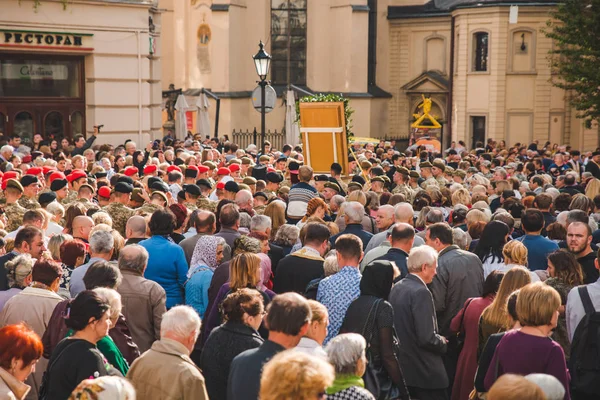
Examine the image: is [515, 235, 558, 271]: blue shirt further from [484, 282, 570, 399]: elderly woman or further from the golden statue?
the golden statue

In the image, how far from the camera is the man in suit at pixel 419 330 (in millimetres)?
7766

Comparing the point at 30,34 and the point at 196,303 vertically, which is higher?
the point at 30,34

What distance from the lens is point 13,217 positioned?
12078 millimetres

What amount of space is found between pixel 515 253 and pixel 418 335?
1.63 metres

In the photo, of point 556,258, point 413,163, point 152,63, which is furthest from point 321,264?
point 152,63

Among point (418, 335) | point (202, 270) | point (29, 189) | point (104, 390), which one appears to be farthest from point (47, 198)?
point (104, 390)

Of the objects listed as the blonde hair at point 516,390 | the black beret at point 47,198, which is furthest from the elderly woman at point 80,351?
the black beret at point 47,198

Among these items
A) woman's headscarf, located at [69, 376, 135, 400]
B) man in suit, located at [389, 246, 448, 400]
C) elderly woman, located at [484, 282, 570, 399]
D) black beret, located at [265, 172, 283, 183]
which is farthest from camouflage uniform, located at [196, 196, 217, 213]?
woman's headscarf, located at [69, 376, 135, 400]

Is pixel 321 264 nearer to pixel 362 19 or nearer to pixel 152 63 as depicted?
pixel 152 63

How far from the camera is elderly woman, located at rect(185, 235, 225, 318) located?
29.8ft

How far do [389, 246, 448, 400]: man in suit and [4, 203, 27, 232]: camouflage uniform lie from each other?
19.9ft

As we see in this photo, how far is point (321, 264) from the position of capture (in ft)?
30.1

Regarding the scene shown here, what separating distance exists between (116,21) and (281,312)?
799 inches

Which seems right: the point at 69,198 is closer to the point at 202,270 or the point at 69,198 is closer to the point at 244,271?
the point at 202,270
